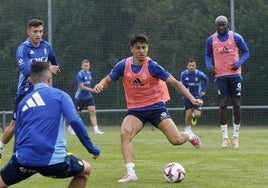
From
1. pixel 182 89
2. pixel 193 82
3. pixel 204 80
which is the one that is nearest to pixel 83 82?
pixel 193 82

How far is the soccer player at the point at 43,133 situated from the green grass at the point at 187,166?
8.15 feet

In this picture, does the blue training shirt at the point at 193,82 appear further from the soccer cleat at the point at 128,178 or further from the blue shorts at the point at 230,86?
the soccer cleat at the point at 128,178

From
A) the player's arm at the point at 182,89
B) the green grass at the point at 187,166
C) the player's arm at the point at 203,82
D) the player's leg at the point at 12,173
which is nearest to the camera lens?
the player's leg at the point at 12,173

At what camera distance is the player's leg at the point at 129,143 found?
31.5 ft

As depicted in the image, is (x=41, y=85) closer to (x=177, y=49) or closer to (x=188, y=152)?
(x=188, y=152)

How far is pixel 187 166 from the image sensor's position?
11117mm

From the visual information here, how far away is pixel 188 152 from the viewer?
13320 millimetres

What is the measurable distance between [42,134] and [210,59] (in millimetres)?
8126

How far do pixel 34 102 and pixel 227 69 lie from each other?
308 inches

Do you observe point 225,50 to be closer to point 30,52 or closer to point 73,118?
point 30,52

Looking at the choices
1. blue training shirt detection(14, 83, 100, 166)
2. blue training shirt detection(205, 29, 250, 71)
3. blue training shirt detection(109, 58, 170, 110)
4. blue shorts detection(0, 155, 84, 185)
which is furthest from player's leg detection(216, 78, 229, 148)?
blue training shirt detection(14, 83, 100, 166)

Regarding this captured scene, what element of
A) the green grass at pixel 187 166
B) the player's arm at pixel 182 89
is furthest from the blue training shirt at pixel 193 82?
the player's arm at pixel 182 89

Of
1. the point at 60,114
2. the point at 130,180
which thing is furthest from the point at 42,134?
the point at 130,180

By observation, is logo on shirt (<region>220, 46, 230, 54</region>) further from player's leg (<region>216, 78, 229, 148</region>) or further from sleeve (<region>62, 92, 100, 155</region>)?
sleeve (<region>62, 92, 100, 155</region>)
